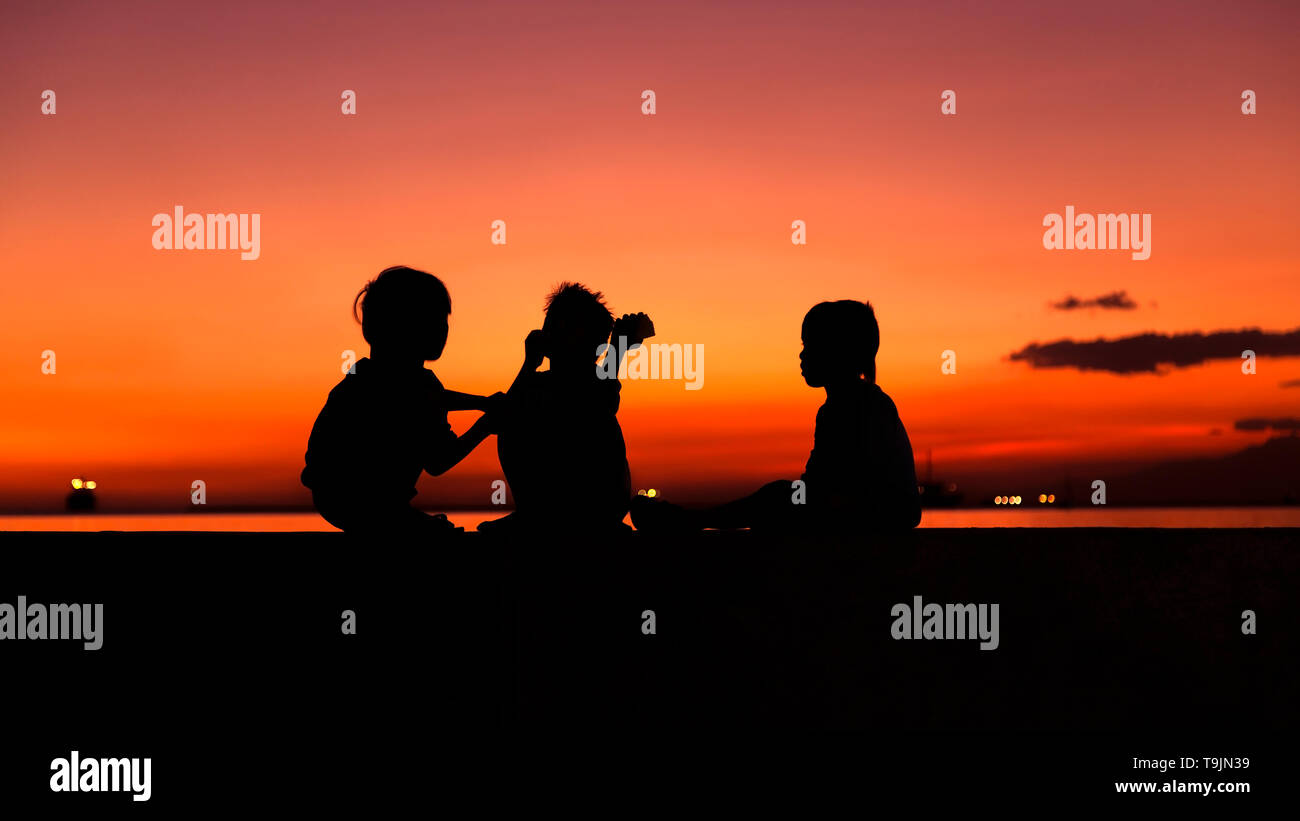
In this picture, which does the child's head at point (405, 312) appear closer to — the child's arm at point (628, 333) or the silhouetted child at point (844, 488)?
the child's arm at point (628, 333)

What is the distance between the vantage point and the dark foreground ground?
3072mm

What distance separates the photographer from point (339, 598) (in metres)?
3.09

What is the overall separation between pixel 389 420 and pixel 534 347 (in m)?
0.65

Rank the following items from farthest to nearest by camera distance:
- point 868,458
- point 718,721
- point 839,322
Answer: point 839,322
point 868,458
point 718,721

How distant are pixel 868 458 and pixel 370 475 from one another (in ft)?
5.93

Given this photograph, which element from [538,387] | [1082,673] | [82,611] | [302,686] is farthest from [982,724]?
[82,611]

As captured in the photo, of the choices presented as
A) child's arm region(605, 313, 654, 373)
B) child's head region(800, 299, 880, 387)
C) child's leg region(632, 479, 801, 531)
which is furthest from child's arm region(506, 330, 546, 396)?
child's head region(800, 299, 880, 387)

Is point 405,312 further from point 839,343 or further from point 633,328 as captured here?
point 839,343

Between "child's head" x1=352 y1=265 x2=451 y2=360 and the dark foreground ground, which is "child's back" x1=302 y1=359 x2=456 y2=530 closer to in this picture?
"child's head" x1=352 y1=265 x2=451 y2=360

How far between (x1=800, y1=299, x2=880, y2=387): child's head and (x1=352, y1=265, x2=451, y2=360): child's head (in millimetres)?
1434

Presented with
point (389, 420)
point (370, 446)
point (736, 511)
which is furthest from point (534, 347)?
point (736, 511)

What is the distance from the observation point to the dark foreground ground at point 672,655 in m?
3.07

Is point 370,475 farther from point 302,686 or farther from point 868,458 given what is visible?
point 868,458
